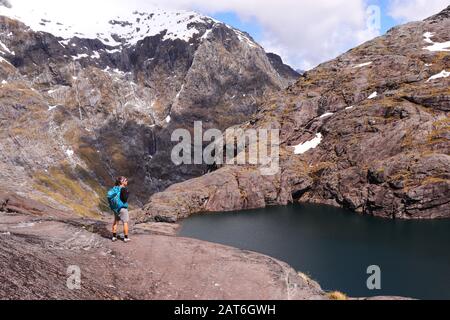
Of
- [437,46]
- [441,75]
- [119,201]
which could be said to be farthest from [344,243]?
[437,46]

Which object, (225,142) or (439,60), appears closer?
(439,60)

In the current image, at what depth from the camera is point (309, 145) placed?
558ft

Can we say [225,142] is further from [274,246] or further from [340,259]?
[340,259]

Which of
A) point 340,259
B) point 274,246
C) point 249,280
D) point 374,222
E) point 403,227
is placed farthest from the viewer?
point 374,222

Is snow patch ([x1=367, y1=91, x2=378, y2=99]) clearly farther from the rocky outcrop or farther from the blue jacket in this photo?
the blue jacket

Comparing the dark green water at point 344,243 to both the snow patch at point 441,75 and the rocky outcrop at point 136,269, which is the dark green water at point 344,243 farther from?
the snow patch at point 441,75

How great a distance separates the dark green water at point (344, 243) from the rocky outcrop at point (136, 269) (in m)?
42.1

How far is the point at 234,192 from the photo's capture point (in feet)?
474

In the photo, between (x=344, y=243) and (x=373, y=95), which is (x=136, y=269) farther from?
(x=373, y=95)

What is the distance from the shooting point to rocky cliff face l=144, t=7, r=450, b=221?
127812mm

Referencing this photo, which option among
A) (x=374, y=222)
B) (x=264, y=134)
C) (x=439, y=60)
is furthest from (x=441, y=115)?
(x=264, y=134)

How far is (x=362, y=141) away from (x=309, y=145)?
983 inches

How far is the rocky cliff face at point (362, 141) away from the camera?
12781 cm

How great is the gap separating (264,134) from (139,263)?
151m
